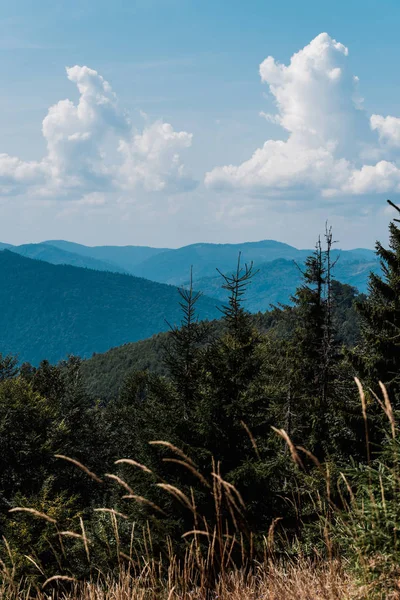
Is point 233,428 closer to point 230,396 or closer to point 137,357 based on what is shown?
point 230,396

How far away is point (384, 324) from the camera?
1446 centimetres

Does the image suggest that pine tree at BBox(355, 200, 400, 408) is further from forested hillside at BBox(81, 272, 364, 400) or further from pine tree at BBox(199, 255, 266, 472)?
forested hillside at BBox(81, 272, 364, 400)

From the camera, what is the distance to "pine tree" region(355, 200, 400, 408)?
14.2 metres

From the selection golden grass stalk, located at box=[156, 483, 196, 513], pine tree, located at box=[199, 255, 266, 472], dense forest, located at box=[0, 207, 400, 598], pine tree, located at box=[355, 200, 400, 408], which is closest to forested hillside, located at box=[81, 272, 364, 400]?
dense forest, located at box=[0, 207, 400, 598]

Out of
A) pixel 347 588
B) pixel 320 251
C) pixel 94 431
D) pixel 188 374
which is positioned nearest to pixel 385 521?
pixel 347 588

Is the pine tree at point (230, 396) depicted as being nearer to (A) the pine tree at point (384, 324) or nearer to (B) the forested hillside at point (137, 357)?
(A) the pine tree at point (384, 324)

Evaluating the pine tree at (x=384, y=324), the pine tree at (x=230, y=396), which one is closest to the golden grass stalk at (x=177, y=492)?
the pine tree at (x=384, y=324)

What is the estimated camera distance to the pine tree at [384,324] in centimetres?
1422

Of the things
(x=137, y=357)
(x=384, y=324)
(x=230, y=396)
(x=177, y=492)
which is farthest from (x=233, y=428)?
(x=137, y=357)

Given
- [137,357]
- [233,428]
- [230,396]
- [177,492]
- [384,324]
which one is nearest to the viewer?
[177,492]

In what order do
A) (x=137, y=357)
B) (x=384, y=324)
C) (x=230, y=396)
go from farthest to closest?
(x=137, y=357) → (x=230, y=396) → (x=384, y=324)

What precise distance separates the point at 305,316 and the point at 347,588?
21.2 meters

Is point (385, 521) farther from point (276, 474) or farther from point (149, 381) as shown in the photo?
point (149, 381)

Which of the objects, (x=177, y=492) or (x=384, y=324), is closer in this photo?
(x=177, y=492)
